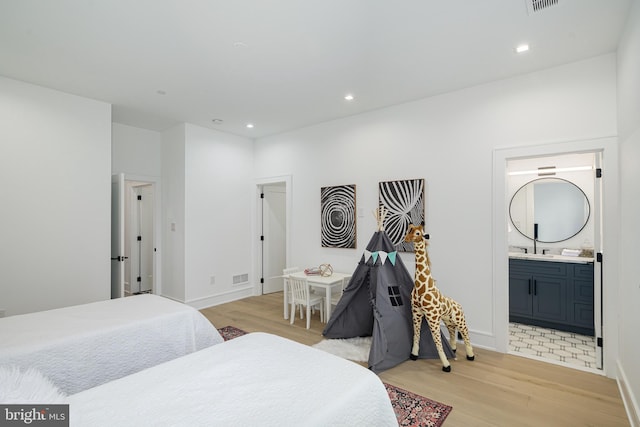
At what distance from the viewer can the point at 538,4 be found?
212cm

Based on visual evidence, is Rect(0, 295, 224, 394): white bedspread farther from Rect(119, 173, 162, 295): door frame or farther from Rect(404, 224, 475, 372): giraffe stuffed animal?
Rect(119, 173, 162, 295): door frame

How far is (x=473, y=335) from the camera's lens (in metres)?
3.39

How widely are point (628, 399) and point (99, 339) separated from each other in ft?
12.1

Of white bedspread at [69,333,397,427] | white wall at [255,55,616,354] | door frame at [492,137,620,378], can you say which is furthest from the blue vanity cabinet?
white bedspread at [69,333,397,427]

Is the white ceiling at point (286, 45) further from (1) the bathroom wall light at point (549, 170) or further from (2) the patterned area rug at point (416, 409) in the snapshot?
(2) the patterned area rug at point (416, 409)

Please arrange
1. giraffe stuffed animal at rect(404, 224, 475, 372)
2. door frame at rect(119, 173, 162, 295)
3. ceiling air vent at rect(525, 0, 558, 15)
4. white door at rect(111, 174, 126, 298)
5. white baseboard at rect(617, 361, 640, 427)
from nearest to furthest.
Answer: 1. white baseboard at rect(617, 361, 640, 427)
2. ceiling air vent at rect(525, 0, 558, 15)
3. giraffe stuffed animal at rect(404, 224, 475, 372)
4. white door at rect(111, 174, 126, 298)
5. door frame at rect(119, 173, 162, 295)

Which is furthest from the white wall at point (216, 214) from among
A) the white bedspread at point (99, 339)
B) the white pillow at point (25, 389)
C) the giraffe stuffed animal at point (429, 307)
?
the white pillow at point (25, 389)

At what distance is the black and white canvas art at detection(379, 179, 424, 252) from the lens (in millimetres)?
3781

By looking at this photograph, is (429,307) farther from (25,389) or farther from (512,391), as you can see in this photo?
(25,389)

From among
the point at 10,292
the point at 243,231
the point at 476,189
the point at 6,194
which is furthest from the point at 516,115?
the point at 10,292

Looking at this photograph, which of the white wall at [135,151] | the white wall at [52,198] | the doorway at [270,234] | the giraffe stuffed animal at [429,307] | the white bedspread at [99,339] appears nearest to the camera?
the white bedspread at [99,339]

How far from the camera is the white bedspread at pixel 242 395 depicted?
1.14 meters

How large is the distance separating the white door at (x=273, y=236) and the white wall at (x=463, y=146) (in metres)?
1.38

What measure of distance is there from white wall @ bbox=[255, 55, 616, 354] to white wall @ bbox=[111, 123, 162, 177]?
2.81 metres
